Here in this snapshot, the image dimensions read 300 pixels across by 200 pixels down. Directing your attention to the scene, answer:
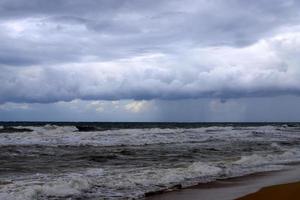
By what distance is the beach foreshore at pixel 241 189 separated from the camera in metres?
9.30

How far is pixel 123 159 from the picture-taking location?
17984 mm

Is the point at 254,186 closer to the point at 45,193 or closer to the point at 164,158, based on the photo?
the point at 45,193

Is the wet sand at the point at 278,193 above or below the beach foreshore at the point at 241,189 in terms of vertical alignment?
above

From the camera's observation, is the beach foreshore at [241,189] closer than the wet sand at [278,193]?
No

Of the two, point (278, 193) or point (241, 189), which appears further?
point (241, 189)

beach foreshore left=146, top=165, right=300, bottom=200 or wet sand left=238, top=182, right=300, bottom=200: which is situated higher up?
wet sand left=238, top=182, right=300, bottom=200

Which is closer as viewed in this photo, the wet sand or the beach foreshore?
the wet sand

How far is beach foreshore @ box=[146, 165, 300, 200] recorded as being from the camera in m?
9.30

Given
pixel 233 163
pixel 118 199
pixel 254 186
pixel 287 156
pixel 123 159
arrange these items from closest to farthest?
pixel 118 199 < pixel 254 186 < pixel 233 163 < pixel 123 159 < pixel 287 156

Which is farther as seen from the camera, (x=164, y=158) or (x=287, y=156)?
(x=287, y=156)

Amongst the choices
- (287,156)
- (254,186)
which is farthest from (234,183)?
(287,156)

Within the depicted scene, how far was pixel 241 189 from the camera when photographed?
35.0 ft

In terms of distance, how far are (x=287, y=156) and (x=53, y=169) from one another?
10.8 metres

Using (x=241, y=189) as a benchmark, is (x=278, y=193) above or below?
above
